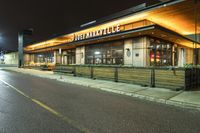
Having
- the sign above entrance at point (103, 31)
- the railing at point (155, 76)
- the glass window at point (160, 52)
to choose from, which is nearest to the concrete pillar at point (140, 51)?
the glass window at point (160, 52)

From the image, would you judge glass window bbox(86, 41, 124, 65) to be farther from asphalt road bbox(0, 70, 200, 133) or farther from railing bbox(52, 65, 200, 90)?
asphalt road bbox(0, 70, 200, 133)

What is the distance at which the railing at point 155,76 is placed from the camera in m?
9.52

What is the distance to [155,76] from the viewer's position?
1068 centimetres

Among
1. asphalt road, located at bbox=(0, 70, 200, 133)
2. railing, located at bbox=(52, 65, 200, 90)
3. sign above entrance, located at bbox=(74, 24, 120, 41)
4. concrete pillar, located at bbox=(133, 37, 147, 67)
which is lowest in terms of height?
asphalt road, located at bbox=(0, 70, 200, 133)

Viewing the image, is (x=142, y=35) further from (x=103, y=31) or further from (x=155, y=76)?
(x=155, y=76)

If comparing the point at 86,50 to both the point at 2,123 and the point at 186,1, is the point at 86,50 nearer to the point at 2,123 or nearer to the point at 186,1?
the point at 186,1

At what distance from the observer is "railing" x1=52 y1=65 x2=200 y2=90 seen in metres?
9.52

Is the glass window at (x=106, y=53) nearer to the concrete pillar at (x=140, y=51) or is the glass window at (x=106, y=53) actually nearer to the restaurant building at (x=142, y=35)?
the restaurant building at (x=142, y=35)

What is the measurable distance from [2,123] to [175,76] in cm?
868

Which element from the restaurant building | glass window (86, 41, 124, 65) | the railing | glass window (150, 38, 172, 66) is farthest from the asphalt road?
glass window (86, 41, 124, 65)

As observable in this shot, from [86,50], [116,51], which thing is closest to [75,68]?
[116,51]

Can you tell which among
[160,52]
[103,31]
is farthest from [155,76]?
[103,31]

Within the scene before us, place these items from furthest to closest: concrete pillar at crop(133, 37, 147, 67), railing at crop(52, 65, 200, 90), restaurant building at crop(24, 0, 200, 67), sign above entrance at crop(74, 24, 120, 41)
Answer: sign above entrance at crop(74, 24, 120, 41)
concrete pillar at crop(133, 37, 147, 67)
restaurant building at crop(24, 0, 200, 67)
railing at crop(52, 65, 200, 90)

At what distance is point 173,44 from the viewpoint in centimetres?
2397
